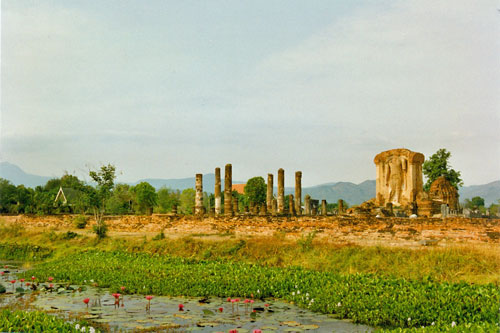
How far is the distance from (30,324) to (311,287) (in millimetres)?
6381

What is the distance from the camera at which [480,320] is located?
843 centimetres

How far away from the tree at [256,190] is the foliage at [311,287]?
48.1 metres

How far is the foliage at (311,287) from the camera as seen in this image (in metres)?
8.95

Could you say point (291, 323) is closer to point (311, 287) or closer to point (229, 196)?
point (311, 287)

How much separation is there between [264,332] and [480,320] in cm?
377

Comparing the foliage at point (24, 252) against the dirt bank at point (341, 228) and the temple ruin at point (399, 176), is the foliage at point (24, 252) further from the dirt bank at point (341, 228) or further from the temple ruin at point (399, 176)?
the temple ruin at point (399, 176)

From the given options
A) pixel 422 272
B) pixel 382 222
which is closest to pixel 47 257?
pixel 382 222

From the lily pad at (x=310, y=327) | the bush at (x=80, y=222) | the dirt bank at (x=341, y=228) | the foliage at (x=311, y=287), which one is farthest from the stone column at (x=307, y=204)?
the lily pad at (x=310, y=327)

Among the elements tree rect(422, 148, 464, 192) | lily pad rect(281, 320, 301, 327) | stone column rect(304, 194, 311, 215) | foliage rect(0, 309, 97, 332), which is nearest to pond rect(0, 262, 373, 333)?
lily pad rect(281, 320, 301, 327)

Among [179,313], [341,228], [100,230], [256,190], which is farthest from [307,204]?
[256,190]

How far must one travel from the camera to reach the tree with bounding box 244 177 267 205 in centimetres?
6562

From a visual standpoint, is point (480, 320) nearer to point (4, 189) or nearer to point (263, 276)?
point (263, 276)

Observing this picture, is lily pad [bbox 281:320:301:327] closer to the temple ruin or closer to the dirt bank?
the dirt bank

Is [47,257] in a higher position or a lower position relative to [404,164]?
lower
